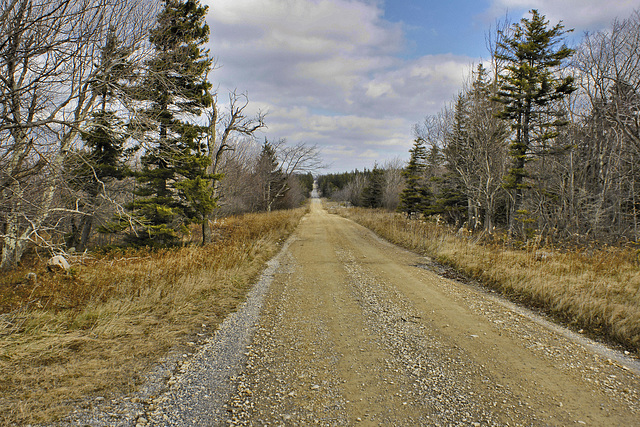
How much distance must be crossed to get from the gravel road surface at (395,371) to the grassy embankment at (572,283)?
56 centimetres

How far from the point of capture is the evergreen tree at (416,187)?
22.9 meters

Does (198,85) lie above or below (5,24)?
above

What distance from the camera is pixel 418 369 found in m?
3.50

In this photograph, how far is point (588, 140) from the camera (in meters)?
14.7

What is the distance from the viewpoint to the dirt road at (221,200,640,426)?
2734mm

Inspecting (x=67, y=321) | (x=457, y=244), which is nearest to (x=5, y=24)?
(x=67, y=321)

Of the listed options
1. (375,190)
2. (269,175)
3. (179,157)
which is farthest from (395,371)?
(375,190)

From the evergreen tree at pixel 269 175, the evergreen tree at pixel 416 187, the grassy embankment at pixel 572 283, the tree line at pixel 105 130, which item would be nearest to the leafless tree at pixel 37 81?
the tree line at pixel 105 130

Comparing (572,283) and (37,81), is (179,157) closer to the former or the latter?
(37,81)

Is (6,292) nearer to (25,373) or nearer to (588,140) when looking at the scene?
(25,373)

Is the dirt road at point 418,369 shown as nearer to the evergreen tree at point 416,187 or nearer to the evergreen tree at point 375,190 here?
the evergreen tree at point 416,187

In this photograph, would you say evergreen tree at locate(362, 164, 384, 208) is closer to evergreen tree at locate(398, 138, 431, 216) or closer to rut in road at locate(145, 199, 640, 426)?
evergreen tree at locate(398, 138, 431, 216)

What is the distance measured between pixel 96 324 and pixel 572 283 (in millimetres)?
8468

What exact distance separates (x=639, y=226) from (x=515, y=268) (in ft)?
36.1
